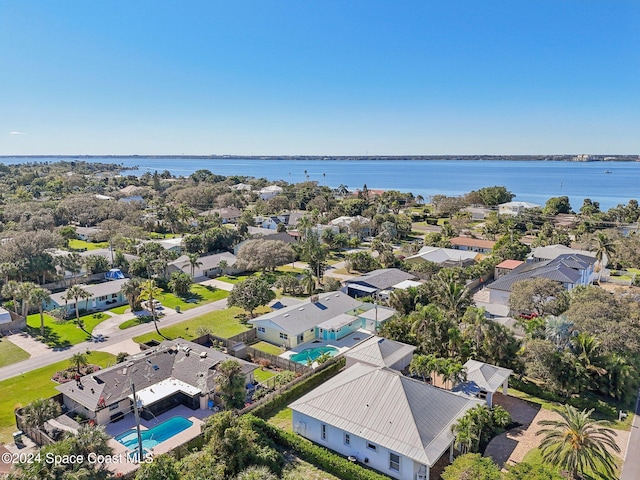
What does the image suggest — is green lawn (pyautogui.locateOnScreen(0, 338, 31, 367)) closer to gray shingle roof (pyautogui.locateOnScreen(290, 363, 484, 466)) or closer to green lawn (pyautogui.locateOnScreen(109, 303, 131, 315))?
green lawn (pyautogui.locateOnScreen(109, 303, 131, 315))

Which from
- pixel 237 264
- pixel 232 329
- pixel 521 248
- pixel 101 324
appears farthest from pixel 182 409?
pixel 521 248

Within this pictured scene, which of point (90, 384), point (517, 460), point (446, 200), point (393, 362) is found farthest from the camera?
point (446, 200)

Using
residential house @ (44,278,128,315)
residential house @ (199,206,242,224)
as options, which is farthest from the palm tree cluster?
residential house @ (199,206,242,224)

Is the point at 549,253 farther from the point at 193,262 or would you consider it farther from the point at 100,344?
the point at 100,344

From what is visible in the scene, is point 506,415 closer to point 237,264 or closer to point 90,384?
point 90,384

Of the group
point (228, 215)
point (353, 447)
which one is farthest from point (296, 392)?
point (228, 215)

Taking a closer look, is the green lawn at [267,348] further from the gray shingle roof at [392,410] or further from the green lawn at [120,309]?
the green lawn at [120,309]

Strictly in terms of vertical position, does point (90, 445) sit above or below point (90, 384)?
above
